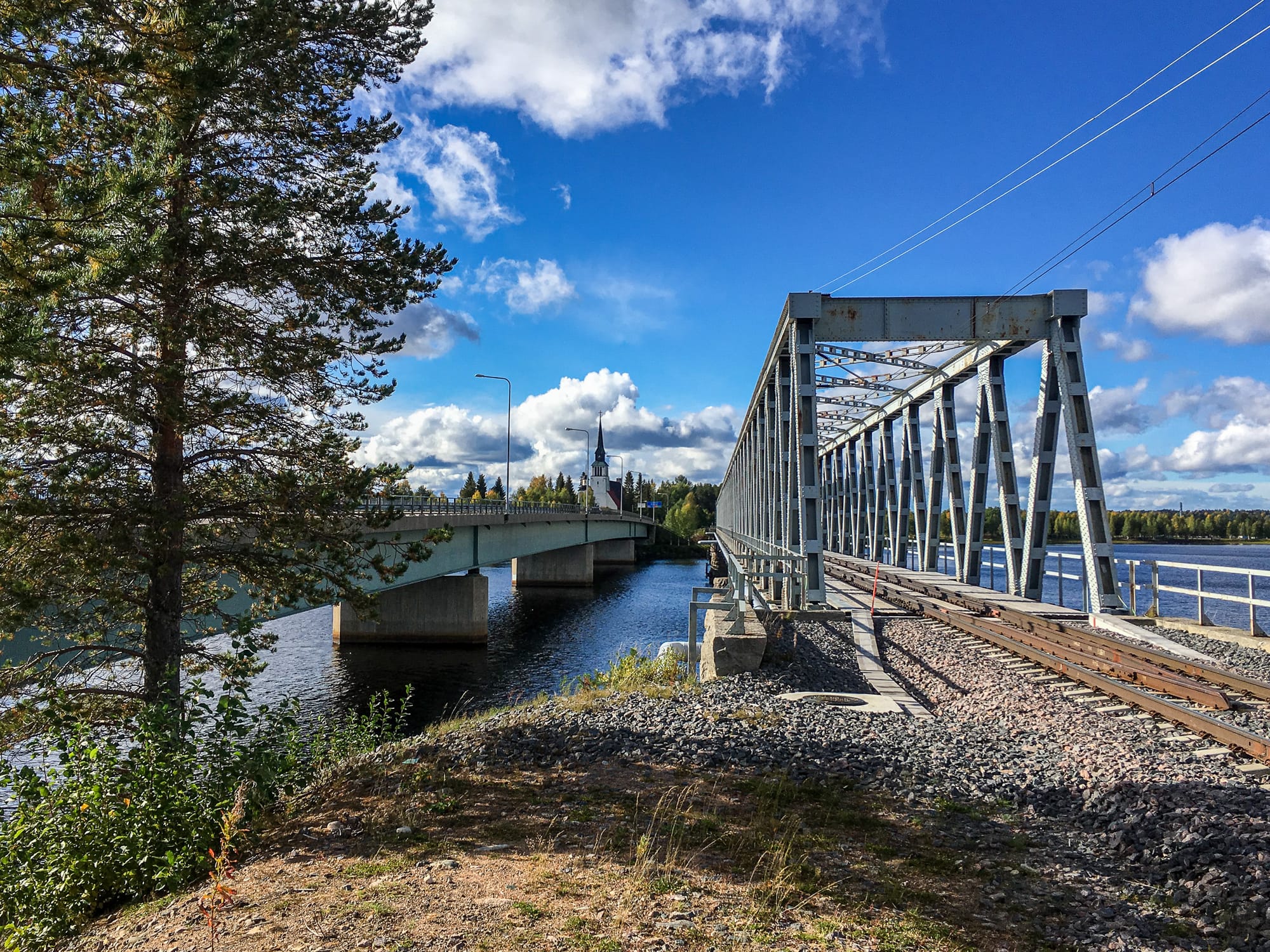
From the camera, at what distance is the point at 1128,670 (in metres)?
10.0

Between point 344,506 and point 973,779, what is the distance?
23.9ft

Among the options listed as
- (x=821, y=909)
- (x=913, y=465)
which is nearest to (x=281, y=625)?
(x=913, y=465)

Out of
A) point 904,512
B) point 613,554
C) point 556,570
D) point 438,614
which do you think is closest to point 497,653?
point 438,614

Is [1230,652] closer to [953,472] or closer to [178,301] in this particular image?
[953,472]

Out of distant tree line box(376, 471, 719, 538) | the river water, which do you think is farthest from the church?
the river water

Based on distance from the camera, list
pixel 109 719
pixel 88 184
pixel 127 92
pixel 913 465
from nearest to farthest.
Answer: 1. pixel 88 184
2. pixel 127 92
3. pixel 109 719
4. pixel 913 465

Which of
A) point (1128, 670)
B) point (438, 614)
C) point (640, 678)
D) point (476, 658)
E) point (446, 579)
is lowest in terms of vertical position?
point (476, 658)

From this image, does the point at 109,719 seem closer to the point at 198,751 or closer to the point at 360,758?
the point at 198,751

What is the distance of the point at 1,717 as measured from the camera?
7.01m

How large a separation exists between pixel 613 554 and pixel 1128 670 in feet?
271

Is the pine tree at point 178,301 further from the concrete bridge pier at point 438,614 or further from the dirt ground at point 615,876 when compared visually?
the concrete bridge pier at point 438,614

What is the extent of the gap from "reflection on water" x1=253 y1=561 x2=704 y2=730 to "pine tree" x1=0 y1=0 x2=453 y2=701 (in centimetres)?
815

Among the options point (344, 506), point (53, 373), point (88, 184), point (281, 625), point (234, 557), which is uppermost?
point (88, 184)

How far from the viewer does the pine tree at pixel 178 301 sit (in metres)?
6.08
